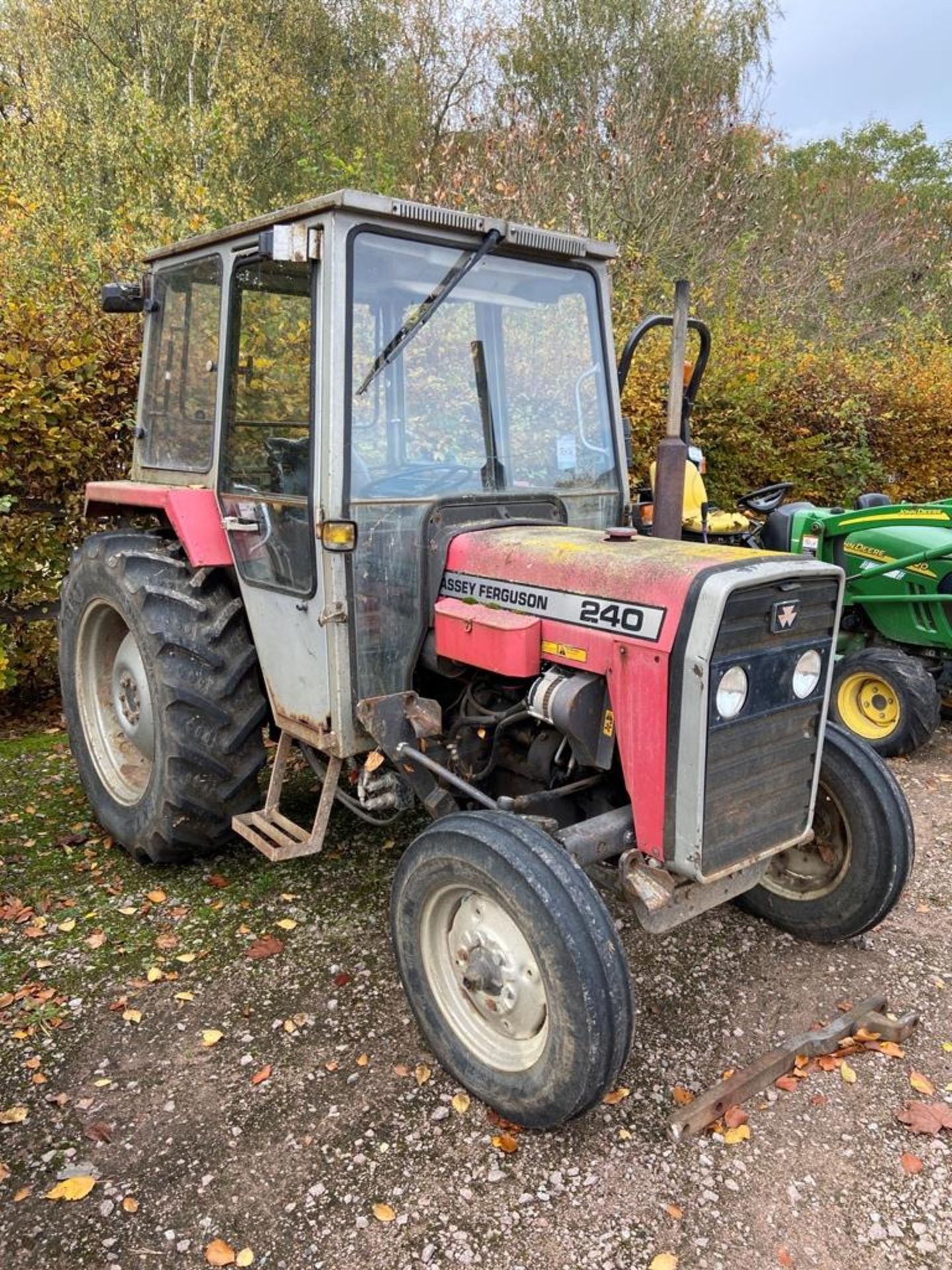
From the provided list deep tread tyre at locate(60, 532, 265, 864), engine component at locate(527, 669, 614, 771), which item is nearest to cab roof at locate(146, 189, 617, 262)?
deep tread tyre at locate(60, 532, 265, 864)

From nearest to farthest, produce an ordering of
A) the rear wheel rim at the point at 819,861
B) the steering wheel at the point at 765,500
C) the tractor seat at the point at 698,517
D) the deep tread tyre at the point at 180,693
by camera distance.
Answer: the rear wheel rim at the point at 819,861
the deep tread tyre at the point at 180,693
the tractor seat at the point at 698,517
the steering wheel at the point at 765,500

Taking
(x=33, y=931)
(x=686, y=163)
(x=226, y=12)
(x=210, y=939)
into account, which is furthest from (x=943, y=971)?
(x=226, y=12)

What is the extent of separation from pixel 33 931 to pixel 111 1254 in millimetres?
1456

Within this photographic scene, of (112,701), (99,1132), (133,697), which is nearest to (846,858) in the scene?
(99,1132)

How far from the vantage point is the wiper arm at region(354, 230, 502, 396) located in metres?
2.77

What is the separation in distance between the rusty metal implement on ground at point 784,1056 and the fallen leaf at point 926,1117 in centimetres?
24

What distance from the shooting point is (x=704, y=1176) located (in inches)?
85.0

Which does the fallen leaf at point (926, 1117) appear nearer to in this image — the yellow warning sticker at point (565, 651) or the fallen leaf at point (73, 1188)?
the yellow warning sticker at point (565, 651)

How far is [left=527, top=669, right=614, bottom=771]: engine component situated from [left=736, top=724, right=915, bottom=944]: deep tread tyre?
2.85ft

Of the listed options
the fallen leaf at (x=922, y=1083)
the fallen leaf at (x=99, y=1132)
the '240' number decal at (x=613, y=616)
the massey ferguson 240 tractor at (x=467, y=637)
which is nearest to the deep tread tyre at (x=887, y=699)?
the massey ferguson 240 tractor at (x=467, y=637)

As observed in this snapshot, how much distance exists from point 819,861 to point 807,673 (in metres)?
0.84

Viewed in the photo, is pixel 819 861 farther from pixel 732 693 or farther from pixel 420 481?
pixel 420 481

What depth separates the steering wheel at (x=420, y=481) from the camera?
2814mm

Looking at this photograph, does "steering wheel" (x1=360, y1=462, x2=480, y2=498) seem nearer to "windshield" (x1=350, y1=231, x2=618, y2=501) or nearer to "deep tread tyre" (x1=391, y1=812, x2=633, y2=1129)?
"windshield" (x1=350, y1=231, x2=618, y2=501)
